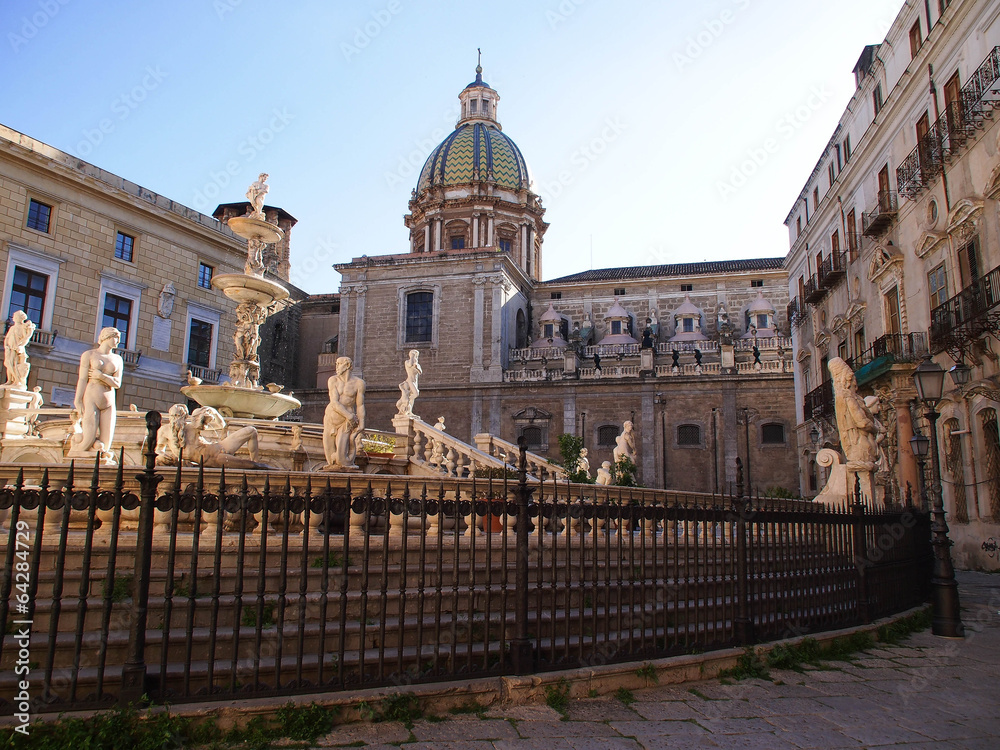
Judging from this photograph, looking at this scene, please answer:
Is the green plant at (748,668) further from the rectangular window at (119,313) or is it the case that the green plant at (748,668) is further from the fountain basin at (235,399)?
the rectangular window at (119,313)

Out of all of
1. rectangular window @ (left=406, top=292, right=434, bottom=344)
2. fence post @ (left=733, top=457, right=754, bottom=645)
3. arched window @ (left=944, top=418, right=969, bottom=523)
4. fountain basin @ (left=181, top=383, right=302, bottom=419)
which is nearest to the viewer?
fence post @ (left=733, top=457, right=754, bottom=645)

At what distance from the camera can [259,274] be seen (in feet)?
53.4

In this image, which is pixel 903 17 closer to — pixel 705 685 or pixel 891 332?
pixel 891 332

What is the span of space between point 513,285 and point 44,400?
25432 millimetres

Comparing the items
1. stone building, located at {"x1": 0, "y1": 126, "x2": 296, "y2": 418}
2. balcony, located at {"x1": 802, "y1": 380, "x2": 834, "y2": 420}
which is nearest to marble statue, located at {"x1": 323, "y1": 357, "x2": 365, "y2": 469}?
stone building, located at {"x1": 0, "y1": 126, "x2": 296, "y2": 418}

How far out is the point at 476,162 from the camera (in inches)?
1911

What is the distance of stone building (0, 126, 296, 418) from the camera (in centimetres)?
2319

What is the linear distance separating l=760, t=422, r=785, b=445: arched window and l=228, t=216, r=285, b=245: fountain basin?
25.1 metres

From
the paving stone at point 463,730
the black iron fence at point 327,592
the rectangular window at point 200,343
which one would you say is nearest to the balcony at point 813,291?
the black iron fence at point 327,592

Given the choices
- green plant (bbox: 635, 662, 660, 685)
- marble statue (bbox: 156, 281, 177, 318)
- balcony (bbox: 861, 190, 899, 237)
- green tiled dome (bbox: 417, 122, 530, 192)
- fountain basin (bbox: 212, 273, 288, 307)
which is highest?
green tiled dome (bbox: 417, 122, 530, 192)

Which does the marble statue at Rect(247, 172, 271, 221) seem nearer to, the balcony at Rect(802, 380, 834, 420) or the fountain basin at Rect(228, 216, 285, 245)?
the fountain basin at Rect(228, 216, 285, 245)

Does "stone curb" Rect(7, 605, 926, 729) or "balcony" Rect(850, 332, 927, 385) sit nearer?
"stone curb" Rect(7, 605, 926, 729)

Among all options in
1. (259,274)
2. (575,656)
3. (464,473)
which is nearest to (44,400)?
(259,274)

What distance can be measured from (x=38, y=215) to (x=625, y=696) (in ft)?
83.8
